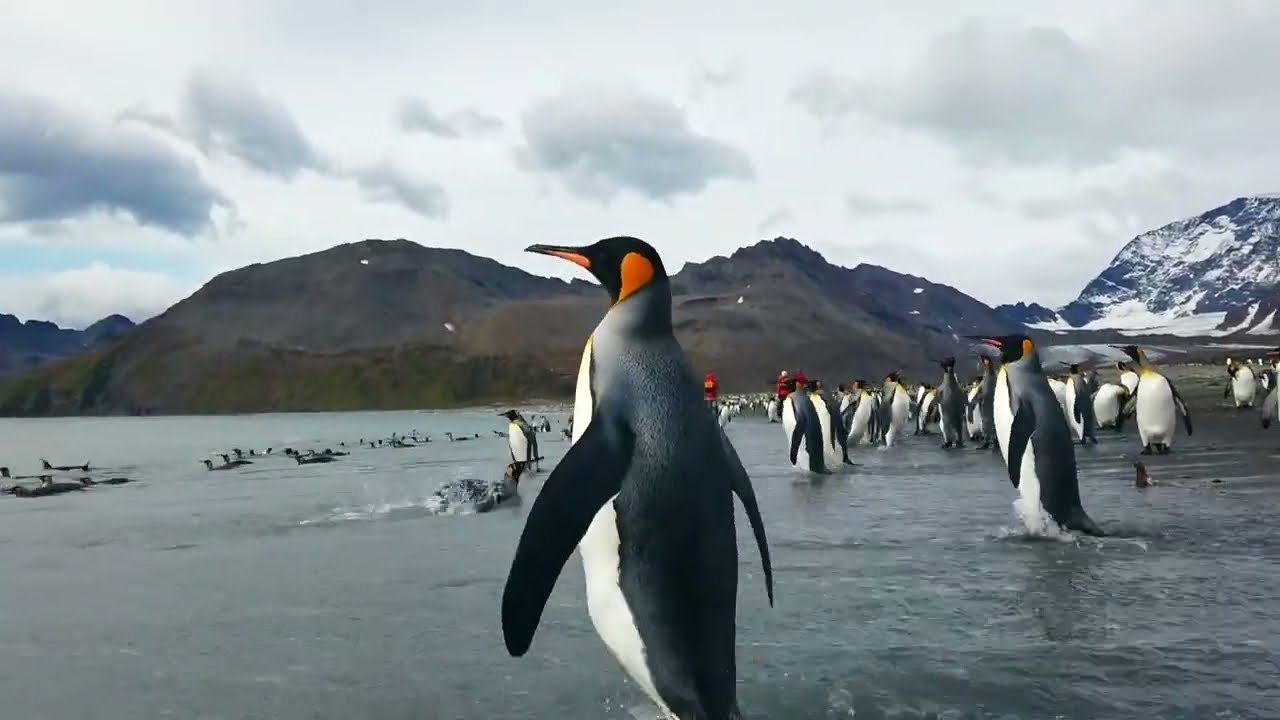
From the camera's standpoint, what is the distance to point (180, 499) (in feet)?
56.5

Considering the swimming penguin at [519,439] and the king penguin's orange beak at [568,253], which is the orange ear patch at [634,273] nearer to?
the king penguin's orange beak at [568,253]

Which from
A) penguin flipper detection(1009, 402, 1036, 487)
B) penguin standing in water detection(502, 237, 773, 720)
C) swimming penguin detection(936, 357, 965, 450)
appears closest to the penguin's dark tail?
penguin flipper detection(1009, 402, 1036, 487)

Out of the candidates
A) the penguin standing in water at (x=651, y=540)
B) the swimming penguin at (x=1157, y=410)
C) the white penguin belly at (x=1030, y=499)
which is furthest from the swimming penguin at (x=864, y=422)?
the penguin standing in water at (x=651, y=540)

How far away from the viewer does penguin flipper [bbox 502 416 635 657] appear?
345cm

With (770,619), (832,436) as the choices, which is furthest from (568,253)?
(832,436)

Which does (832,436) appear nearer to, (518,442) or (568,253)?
(518,442)

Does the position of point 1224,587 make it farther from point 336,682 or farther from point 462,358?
point 462,358

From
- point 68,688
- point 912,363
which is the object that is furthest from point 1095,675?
point 912,363

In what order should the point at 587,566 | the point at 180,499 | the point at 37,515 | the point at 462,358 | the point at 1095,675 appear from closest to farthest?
the point at 587,566 → the point at 1095,675 → the point at 37,515 → the point at 180,499 → the point at 462,358

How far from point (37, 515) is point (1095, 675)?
15.7m

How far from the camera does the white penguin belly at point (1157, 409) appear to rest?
15852 millimetres

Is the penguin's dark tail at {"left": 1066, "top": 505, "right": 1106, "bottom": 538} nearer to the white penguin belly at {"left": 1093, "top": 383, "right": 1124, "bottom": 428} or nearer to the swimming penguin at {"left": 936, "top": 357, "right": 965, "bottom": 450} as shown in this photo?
the swimming penguin at {"left": 936, "top": 357, "right": 965, "bottom": 450}

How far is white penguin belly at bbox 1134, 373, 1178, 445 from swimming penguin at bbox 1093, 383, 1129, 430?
779 centimetres

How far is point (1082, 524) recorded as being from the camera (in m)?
8.13
